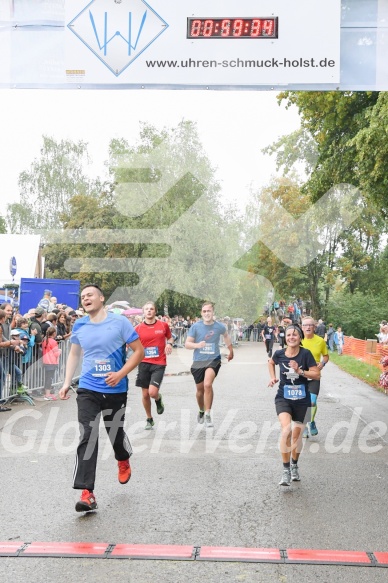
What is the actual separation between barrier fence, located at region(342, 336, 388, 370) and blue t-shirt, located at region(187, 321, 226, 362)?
9.01 metres

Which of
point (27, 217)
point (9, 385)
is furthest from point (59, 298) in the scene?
point (27, 217)

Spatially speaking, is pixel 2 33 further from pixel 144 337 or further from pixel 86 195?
pixel 86 195

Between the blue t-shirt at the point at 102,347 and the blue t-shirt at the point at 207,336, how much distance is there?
4.93m

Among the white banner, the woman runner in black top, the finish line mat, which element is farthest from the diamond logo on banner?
the finish line mat

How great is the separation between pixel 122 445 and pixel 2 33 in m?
4.80

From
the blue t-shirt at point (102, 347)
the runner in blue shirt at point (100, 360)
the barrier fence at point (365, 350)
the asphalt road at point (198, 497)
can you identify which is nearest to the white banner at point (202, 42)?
the runner in blue shirt at point (100, 360)

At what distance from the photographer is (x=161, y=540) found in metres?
5.72

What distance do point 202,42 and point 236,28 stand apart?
38 cm

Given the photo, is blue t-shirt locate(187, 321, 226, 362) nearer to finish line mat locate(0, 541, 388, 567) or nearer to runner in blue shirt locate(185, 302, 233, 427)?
runner in blue shirt locate(185, 302, 233, 427)

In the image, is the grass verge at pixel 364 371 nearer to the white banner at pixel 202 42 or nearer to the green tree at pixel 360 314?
the white banner at pixel 202 42

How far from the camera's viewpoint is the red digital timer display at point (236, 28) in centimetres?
853

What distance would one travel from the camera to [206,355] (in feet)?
39.4

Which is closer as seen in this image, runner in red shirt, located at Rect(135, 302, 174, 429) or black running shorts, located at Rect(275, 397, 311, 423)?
black running shorts, located at Rect(275, 397, 311, 423)

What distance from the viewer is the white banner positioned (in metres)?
8.55
